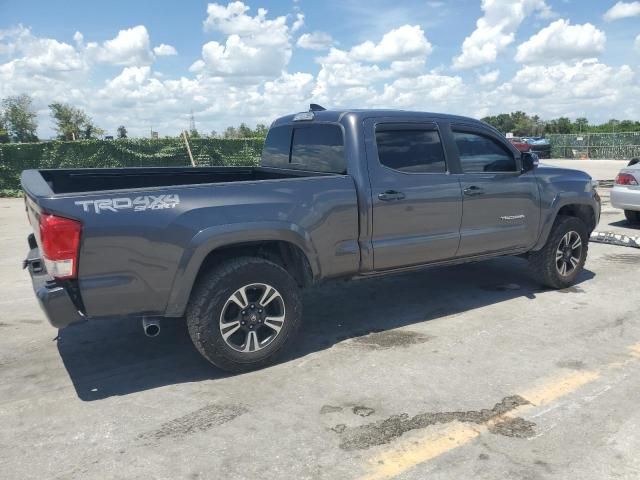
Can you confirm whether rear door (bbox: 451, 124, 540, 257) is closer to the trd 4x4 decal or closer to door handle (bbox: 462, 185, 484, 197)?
door handle (bbox: 462, 185, 484, 197)

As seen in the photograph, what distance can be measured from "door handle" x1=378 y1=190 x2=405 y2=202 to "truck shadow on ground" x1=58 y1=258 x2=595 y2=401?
1.20m

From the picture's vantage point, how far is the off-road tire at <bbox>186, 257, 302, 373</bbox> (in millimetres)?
3752

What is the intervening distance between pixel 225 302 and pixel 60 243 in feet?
3.71

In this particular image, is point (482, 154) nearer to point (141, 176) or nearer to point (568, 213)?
point (568, 213)

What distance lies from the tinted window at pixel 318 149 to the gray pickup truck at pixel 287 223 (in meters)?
0.02

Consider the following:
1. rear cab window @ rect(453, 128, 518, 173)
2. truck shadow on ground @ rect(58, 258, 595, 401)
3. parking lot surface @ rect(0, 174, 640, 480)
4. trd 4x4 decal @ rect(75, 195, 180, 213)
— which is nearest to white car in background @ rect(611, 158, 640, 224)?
truck shadow on ground @ rect(58, 258, 595, 401)

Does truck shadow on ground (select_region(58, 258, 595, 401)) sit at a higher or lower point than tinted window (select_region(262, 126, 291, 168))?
lower

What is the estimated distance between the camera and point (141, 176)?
17.4ft

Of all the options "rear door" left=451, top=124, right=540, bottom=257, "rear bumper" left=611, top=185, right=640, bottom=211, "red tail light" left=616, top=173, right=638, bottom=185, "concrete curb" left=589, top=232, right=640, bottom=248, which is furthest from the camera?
"red tail light" left=616, top=173, right=638, bottom=185

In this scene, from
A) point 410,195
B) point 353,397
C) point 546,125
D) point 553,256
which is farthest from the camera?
point 546,125

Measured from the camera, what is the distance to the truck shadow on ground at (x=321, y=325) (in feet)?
13.1

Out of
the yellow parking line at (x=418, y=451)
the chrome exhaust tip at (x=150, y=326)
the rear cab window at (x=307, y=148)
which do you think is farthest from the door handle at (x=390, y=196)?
the chrome exhaust tip at (x=150, y=326)

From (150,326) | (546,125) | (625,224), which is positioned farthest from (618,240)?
(546,125)

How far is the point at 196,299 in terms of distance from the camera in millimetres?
3756
